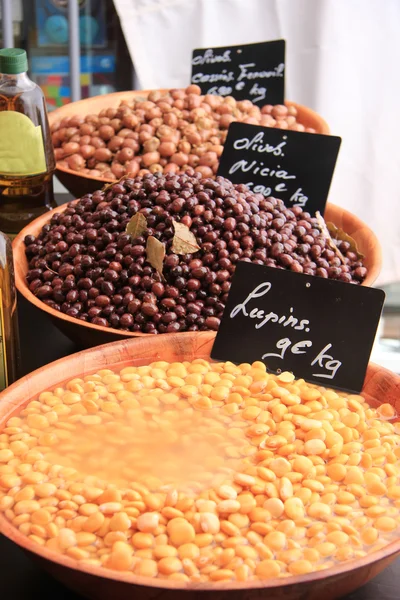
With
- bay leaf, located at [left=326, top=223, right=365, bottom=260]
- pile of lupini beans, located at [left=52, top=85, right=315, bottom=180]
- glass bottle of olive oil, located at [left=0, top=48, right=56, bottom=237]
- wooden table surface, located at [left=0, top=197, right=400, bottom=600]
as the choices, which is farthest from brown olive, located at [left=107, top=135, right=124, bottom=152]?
wooden table surface, located at [left=0, top=197, right=400, bottom=600]

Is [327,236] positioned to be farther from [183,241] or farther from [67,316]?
[67,316]

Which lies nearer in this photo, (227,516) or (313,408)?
(227,516)

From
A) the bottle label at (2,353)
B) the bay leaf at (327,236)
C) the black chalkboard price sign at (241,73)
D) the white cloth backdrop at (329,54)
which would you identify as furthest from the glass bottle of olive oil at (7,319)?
the white cloth backdrop at (329,54)

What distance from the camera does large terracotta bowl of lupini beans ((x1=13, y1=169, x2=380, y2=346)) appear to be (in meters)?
1.13

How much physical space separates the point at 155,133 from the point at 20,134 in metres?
0.43

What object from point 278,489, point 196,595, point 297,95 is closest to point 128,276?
point 278,489

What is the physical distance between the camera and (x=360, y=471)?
2.69ft

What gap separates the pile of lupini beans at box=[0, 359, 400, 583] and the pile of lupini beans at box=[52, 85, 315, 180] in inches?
30.5

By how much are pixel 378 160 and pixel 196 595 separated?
2577 mm

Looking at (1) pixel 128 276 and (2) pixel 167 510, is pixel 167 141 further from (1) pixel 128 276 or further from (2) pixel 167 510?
(2) pixel 167 510

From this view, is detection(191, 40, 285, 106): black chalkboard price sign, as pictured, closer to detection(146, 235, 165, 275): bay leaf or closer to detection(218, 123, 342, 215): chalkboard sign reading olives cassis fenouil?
detection(218, 123, 342, 215): chalkboard sign reading olives cassis fenouil

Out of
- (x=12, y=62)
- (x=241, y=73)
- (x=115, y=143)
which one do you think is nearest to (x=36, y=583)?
(x=12, y=62)

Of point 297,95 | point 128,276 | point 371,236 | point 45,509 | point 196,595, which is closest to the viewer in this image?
point 196,595

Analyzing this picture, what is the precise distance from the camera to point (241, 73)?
199 centimetres
